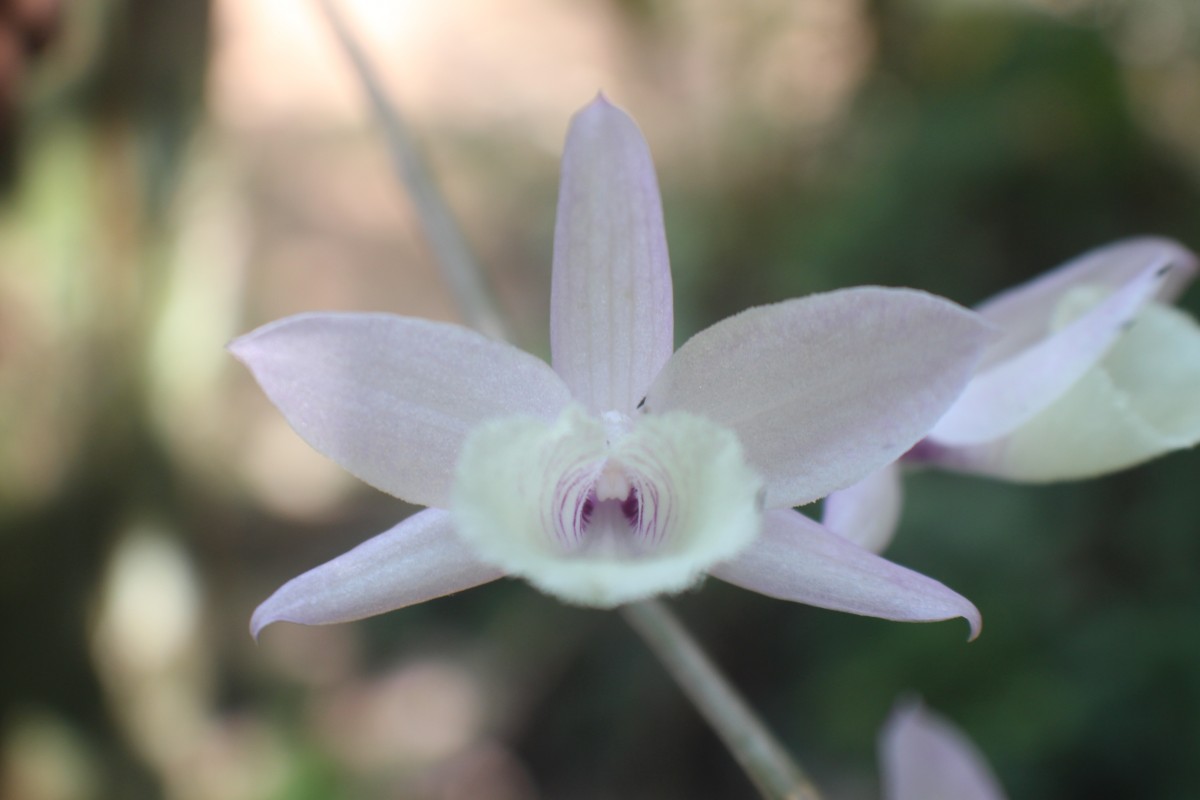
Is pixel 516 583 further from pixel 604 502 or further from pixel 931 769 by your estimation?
pixel 604 502

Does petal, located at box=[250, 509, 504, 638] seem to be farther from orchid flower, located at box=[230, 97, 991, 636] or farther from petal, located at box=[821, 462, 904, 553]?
petal, located at box=[821, 462, 904, 553]

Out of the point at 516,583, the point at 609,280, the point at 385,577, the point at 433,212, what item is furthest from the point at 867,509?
the point at 516,583

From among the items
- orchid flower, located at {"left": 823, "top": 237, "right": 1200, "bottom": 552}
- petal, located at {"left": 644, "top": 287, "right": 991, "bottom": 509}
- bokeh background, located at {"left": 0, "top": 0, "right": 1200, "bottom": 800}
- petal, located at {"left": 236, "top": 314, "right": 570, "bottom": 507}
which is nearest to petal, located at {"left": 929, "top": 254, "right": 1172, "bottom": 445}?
orchid flower, located at {"left": 823, "top": 237, "right": 1200, "bottom": 552}

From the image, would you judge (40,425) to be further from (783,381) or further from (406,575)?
(783,381)

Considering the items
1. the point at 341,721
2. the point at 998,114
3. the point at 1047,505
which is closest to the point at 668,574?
the point at 1047,505

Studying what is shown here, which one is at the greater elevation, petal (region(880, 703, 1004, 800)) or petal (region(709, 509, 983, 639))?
petal (region(709, 509, 983, 639))

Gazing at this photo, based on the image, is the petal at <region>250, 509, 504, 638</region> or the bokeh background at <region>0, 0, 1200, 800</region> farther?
the bokeh background at <region>0, 0, 1200, 800</region>

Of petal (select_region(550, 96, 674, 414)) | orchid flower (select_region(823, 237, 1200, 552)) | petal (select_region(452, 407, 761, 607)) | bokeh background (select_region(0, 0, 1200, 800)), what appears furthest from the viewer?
bokeh background (select_region(0, 0, 1200, 800))
